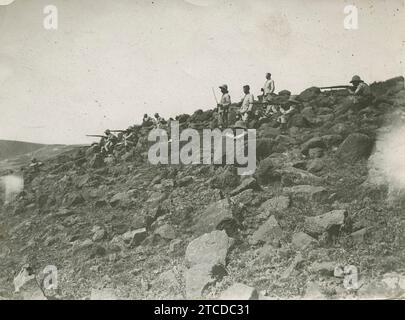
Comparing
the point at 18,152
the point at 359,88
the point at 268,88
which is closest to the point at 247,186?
the point at 268,88

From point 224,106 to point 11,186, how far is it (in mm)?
7544

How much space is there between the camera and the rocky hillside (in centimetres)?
913

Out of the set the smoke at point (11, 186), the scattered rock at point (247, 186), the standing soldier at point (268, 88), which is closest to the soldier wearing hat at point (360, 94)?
the standing soldier at point (268, 88)

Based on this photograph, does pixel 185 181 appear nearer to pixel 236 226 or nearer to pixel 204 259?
pixel 236 226

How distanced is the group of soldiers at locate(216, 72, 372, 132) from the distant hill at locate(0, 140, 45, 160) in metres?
6.63

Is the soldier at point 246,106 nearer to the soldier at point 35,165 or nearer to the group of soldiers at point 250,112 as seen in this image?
Answer: the group of soldiers at point 250,112

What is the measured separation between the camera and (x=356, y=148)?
38.6 feet

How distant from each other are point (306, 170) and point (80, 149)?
10.0 meters

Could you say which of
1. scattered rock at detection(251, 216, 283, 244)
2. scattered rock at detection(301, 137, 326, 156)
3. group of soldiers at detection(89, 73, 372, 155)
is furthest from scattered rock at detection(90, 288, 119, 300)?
scattered rock at detection(301, 137, 326, 156)

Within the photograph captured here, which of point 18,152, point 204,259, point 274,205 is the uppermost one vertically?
point 18,152

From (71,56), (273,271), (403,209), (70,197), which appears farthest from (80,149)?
(403,209)

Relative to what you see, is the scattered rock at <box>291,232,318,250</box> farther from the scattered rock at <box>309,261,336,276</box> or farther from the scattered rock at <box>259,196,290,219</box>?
the scattered rock at <box>259,196,290,219</box>

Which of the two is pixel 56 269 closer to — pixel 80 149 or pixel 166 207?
pixel 166 207

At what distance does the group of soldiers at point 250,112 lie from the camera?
13.6m
